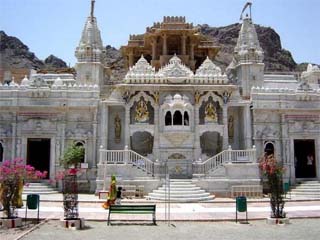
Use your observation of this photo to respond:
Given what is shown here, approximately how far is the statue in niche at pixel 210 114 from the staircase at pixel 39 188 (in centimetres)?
1234

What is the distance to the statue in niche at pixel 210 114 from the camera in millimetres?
29906

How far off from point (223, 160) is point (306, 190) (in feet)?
20.7

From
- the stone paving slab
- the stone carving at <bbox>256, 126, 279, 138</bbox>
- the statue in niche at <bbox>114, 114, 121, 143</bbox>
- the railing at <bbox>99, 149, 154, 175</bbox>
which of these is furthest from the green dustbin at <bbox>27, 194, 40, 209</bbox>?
the stone carving at <bbox>256, 126, 279, 138</bbox>

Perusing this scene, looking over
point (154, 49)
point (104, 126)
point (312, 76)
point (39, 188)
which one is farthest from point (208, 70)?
point (312, 76)

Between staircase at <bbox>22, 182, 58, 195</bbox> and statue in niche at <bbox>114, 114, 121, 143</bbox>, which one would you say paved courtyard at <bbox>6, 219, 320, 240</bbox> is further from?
statue in niche at <bbox>114, 114, 121, 143</bbox>

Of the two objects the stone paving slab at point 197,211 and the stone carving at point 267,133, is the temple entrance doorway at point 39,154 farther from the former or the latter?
the stone carving at point 267,133

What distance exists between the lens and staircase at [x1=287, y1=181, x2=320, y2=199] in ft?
87.7

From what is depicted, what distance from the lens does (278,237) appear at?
12.8 metres

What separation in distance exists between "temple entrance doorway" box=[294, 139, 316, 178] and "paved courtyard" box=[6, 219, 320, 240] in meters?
16.4

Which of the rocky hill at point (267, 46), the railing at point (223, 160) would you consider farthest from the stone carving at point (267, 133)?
the rocky hill at point (267, 46)

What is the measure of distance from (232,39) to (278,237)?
83.4 m

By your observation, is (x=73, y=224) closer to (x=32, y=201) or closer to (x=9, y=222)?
(x=9, y=222)

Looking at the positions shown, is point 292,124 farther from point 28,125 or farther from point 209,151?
point 28,125

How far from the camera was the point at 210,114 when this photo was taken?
29.9 meters
